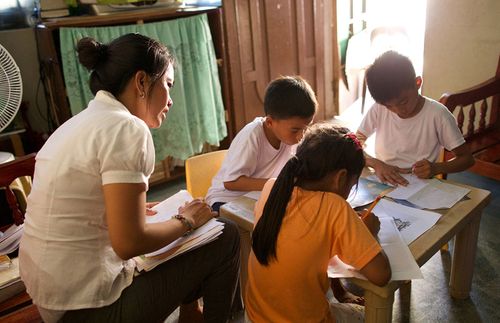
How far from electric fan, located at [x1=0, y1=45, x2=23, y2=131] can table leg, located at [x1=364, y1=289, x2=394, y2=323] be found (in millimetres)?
1678

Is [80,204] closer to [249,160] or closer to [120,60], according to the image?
[120,60]

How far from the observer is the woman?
0.95 metres

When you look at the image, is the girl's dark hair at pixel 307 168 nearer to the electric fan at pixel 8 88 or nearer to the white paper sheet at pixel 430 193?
the white paper sheet at pixel 430 193

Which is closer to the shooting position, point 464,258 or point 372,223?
point 372,223

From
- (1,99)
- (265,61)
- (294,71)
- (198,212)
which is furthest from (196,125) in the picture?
(198,212)

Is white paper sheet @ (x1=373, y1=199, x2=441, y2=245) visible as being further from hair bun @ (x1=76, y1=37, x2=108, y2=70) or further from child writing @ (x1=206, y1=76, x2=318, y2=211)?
hair bun @ (x1=76, y1=37, x2=108, y2=70)

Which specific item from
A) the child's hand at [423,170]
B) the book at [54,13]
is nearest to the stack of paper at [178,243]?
the child's hand at [423,170]

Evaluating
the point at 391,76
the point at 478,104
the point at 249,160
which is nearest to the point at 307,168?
the point at 249,160

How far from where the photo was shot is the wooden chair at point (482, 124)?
215 cm

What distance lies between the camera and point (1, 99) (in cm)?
185

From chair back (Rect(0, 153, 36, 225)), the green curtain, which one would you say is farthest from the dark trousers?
the green curtain

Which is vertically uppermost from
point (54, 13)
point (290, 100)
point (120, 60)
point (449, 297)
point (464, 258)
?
point (54, 13)

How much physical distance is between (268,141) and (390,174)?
1.51 ft

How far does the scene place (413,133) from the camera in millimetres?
1693
